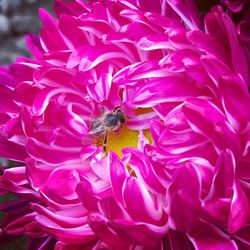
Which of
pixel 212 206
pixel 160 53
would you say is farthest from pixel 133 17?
pixel 212 206

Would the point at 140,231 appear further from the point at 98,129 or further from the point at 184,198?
the point at 98,129

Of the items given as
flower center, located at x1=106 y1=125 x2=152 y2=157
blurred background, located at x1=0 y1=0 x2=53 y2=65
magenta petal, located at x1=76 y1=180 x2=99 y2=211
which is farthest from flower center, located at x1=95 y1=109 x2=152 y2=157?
blurred background, located at x1=0 y1=0 x2=53 y2=65

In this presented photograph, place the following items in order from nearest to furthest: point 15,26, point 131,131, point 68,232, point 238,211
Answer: point 238,211 < point 68,232 < point 131,131 < point 15,26

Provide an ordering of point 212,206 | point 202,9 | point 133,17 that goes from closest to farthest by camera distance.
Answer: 1. point 212,206
2. point 133,17
3. point 202,9

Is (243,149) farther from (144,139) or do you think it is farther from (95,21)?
(95,21)

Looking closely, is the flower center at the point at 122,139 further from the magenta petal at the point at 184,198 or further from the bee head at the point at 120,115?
the magenta petal at the point at 184,198

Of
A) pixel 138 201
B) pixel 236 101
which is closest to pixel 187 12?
pixel 236 101

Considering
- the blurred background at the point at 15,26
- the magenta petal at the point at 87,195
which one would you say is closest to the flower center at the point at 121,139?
the magenta petal at the point at 87,195
